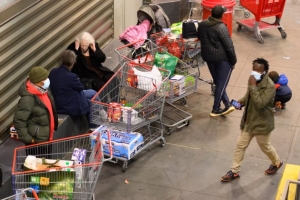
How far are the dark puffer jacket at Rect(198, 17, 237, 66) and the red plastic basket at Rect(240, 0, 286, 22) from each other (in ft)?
12.7

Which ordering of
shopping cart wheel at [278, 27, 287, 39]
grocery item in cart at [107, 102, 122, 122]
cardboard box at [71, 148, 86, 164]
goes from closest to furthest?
cardboard box at [71, 148, 86, 164] → grocery item in cart at [107, 102, 122, 122] → shopping cart wheel at [278, 27, 287, 39]

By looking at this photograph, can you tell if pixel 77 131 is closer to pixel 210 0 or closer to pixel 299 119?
pixel 299 119

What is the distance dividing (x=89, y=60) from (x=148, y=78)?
1.27 m

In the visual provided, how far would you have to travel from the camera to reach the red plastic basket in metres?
12.2

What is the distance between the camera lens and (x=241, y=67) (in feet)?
36.3

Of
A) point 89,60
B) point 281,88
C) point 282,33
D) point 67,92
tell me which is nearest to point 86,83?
point 89,60

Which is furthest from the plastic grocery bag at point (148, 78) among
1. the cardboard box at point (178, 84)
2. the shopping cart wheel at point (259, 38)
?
the shopping cart wheel at point (259, 38)

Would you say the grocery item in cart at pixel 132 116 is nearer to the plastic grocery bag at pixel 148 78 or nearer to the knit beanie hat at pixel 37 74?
the plastic grocery bag at pixel 148 78

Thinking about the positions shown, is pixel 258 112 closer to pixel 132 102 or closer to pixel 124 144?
pixel 124 144

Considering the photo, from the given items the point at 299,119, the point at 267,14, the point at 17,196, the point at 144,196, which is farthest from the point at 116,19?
the point at 17,196

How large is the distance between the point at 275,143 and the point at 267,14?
492 centimetres

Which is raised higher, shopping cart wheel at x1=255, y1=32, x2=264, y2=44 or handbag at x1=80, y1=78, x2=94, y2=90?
handbag at x1=80, y1=78, x2=94, y2=90

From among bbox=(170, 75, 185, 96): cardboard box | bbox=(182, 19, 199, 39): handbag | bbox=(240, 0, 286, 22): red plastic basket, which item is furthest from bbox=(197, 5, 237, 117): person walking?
bbox=(240, 0, 286, 22): red plastic basket

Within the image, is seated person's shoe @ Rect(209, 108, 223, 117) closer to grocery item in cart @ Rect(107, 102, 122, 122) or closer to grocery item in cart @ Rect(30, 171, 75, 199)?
grocery item in cart @ Rect(107, 102, 122, 122)
